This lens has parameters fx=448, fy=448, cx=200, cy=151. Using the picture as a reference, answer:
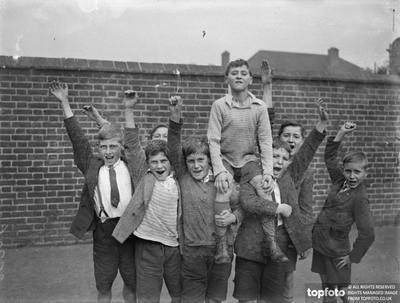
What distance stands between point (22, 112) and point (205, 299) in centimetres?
315

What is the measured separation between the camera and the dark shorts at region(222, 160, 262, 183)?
300cm

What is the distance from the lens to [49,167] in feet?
16.6

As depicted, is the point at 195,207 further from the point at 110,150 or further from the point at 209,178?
the point at 110,150

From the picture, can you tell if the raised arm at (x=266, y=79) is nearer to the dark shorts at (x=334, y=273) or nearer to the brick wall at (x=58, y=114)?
the dark shorts at (x=334, y=273)

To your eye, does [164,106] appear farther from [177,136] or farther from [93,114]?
[177,136]

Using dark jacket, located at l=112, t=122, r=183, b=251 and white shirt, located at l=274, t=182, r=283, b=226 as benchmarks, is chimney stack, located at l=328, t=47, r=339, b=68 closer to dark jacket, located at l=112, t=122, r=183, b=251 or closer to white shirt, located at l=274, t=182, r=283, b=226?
white shirt, located at l=274, t=182, r=283, b=226

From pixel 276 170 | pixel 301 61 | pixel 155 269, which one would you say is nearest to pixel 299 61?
pixel 301 61

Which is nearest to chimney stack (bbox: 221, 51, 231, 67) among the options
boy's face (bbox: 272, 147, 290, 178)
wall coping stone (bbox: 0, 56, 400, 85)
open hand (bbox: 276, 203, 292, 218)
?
wall coping stone (bbox: 0, 56, 400, 85)

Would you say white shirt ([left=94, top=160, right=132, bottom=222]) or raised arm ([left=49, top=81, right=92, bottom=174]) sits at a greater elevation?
raised arm ([left=49, top=81, right=92, bottom=174])

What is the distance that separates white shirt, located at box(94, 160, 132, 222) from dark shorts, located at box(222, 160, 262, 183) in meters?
0.69

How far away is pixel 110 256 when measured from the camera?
10.1ft

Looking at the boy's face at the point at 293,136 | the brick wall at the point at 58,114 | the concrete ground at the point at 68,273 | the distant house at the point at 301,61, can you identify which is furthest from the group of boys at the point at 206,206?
the distant house at the point at 301,61

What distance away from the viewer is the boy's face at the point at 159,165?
9.65 ft

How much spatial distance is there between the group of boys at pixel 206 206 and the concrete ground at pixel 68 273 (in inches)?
33.3
